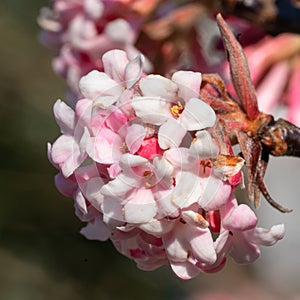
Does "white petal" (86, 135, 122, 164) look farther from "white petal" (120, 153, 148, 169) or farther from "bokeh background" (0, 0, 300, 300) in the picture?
"bokeh background" (0, 0, 300, 300)

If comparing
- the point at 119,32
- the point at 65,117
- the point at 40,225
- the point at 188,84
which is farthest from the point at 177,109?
the point at 40,225

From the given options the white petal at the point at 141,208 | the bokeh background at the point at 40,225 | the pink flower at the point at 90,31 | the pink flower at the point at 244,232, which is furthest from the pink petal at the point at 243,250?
the bokeh background at the point at 40,225

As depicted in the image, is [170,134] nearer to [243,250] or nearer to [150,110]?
[150,110]

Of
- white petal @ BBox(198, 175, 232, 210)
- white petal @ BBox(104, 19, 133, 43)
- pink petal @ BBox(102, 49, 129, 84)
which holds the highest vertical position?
pink petal @ BBox(102, 49, 129, 84)

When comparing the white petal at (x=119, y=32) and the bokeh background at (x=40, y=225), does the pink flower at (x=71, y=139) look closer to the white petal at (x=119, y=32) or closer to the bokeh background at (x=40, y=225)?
the white petal at (x=119, y=32)

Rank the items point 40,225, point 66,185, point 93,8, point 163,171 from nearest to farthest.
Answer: point 163,171 → point 66,185 → point 93,8 → point 40,225

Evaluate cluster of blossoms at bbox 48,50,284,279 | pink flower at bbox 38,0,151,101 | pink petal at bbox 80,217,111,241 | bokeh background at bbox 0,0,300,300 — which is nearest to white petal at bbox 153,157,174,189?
cluster of blossoms at bbox 48,50,284,279
